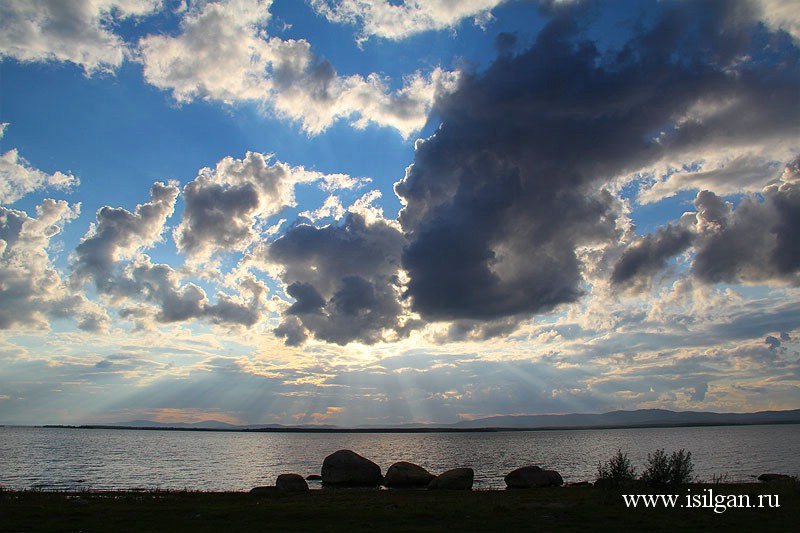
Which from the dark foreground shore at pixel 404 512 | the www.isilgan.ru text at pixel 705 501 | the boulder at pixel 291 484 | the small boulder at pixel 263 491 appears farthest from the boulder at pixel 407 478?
the www.isilgan.ru text at pixel 705 501

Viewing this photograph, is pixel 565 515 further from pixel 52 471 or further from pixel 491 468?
pixel 52 471

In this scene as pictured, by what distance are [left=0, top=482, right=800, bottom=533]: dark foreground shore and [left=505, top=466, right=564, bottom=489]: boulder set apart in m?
10.3

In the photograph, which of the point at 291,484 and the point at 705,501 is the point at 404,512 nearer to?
the point at 291,484

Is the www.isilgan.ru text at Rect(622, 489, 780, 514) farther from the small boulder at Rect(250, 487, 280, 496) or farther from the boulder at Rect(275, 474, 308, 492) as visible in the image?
the small boulder at Rect(250, 487, 280, 496)

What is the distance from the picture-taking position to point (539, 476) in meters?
47.2

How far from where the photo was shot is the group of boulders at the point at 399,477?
4359 cm

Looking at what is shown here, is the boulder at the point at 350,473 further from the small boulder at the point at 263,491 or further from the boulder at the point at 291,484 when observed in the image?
the small boulder at the point at 263,491

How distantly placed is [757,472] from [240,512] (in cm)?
6507

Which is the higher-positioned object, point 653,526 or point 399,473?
point 653,526

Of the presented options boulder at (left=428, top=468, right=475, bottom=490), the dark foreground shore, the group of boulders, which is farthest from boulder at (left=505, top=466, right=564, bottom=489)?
the dark foreground shore

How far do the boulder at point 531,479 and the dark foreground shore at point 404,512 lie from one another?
10.3m

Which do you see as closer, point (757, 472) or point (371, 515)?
point (371, 515)

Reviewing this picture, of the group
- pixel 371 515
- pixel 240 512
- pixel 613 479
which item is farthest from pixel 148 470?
pixel 613 479

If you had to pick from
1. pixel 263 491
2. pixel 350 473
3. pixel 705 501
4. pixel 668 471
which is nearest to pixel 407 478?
→ pixel 350 473
